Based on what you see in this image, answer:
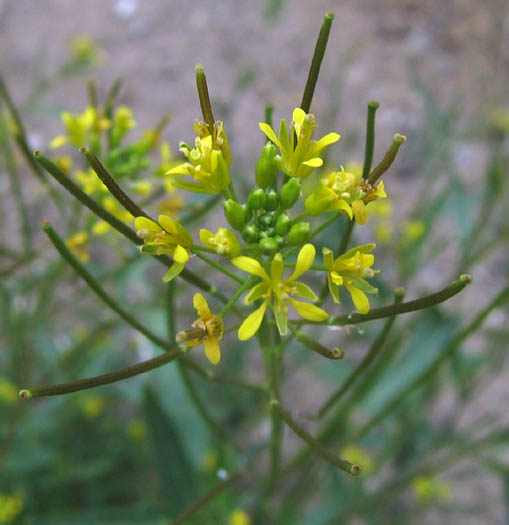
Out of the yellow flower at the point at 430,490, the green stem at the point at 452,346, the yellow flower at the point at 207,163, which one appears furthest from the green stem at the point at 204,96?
the yellow flower at the point at 430,490

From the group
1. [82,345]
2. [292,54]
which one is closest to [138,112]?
[292,54]

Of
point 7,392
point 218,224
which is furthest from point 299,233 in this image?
point 218,224

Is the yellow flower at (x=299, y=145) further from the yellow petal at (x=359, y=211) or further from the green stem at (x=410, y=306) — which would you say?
the green stem at (x=410, y=306)

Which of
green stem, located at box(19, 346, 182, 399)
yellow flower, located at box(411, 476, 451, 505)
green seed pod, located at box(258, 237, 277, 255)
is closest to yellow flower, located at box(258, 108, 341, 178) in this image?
green seed pod, located at box(258, 237, 277, 255)

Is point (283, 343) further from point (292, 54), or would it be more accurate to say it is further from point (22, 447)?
point (292, 54)

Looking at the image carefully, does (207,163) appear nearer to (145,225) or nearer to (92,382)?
(145,225)

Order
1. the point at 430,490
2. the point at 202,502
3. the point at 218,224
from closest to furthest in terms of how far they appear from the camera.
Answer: the point at 202,502
the point at 430,490
the point at 218,224
